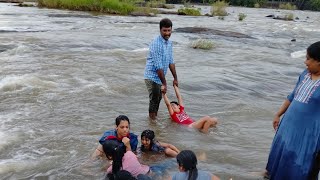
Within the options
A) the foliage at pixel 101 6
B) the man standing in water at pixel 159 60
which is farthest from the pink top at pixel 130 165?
the foliage at pixel 101 6

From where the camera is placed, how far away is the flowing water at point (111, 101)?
5.71 m

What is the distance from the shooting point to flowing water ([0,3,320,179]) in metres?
5.71

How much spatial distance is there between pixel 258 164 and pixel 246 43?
55.9ft

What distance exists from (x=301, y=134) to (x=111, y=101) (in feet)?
18.2

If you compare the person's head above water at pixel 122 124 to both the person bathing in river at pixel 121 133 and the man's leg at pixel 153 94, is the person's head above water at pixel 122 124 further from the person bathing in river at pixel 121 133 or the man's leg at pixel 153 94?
the man's leg at pixel 153 94

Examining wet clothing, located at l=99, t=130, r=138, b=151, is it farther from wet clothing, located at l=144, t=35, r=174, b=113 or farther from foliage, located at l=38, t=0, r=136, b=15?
foliage, located at l=38, t=0, r=136, b=15

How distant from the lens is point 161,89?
23.3 ft

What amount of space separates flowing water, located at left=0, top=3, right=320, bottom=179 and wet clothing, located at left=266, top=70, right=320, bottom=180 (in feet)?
3.26

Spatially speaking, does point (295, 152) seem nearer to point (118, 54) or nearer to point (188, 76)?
point (188, 76)

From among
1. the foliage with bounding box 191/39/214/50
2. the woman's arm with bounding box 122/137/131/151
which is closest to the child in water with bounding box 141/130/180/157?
the woman's arm with bounding box 122/137/131/151

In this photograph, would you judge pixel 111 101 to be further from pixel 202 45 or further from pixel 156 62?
pixel 202 45

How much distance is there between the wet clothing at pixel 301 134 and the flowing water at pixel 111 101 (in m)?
0.99

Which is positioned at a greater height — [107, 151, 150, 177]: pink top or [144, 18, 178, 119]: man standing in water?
[144, 18, 178, 119]: man standing in water

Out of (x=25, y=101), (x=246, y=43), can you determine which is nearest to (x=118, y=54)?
(x=25, y=101)
